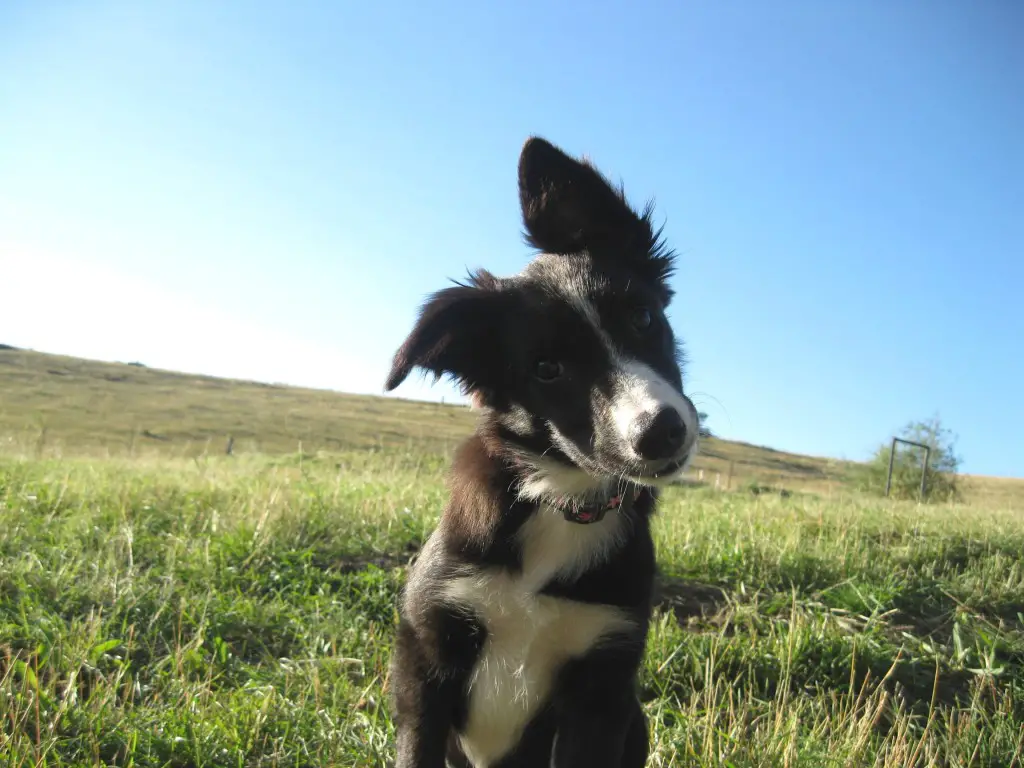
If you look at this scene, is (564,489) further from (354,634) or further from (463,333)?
(354,634)

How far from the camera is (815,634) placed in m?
3.79

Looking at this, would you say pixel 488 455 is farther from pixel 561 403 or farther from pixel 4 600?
pixel 4 600

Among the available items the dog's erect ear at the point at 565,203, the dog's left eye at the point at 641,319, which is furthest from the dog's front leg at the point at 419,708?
the dog's erect ear at the point at 565,203

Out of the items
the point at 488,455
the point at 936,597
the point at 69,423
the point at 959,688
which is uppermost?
the point at 488,455

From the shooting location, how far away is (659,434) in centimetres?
220

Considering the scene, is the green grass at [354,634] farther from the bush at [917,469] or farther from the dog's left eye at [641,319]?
the bush at [917,469]

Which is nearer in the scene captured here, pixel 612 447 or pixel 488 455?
pixel 612 447

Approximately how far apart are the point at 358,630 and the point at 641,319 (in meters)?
2.32

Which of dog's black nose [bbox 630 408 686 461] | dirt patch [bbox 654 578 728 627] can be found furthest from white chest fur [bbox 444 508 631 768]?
dirt patch [bbox 654 578 728 627]

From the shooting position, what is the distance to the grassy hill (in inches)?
1384

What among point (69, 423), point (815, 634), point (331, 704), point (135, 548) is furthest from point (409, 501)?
point (69, 423)

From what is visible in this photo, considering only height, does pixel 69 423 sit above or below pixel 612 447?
below

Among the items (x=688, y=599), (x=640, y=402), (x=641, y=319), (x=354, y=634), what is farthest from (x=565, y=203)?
(x=688, y=599)

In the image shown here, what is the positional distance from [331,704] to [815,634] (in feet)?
8.20
